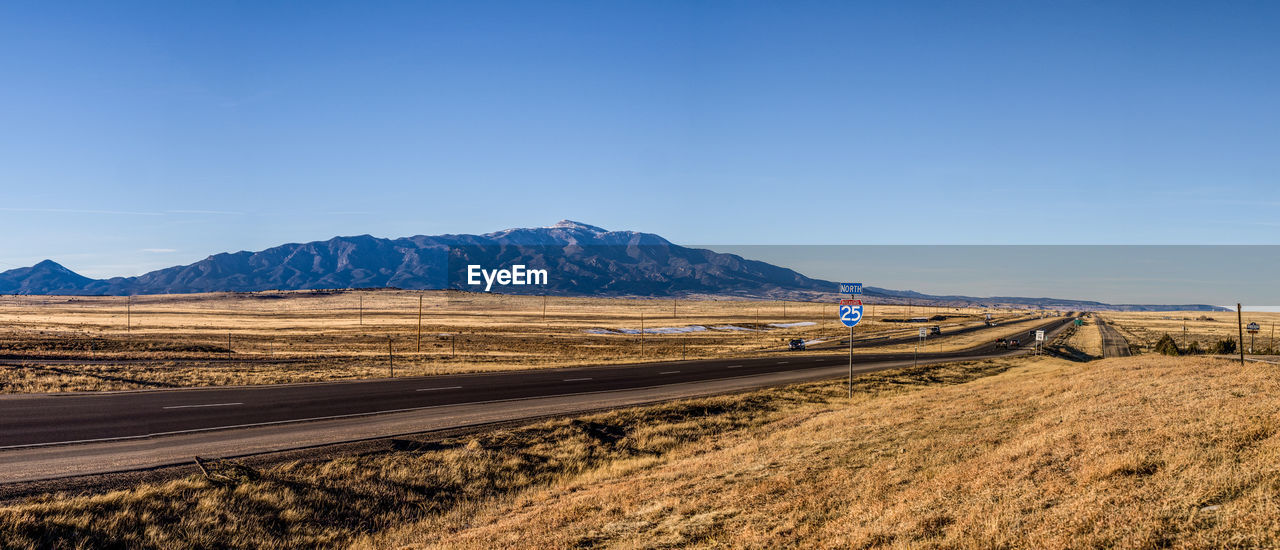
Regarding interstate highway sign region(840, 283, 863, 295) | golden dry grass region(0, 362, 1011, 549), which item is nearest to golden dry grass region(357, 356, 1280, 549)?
golden dry grass region(0, 362, 1011, 549)

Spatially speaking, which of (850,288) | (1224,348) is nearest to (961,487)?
(850,288)

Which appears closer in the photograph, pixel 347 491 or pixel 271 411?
pixel 347 491

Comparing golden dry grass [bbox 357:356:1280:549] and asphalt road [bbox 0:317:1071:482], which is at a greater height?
golden dry grass [bbox 357:356:1280:549]

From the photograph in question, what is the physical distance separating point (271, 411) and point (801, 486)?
1671 cm

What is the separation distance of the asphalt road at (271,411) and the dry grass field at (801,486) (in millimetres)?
2520

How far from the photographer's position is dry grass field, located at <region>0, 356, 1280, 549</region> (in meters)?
7.02

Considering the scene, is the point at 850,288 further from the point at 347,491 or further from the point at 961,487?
the point at 347,491

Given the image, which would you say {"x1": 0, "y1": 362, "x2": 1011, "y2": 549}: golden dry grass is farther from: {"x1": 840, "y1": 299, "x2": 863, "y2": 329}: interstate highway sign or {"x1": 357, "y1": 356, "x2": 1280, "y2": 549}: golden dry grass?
{"x1": 840, "y1": 299, "x2": 863, "y2": 329}: interstate highway sign

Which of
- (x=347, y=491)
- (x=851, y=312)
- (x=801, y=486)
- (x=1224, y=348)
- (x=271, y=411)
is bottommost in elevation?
(x=1224, y=348)

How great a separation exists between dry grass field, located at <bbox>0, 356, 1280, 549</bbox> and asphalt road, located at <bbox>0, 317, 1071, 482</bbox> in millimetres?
2520

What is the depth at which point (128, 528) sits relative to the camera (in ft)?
34.8

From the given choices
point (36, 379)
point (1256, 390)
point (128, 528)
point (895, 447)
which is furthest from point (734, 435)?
point (36, 379)

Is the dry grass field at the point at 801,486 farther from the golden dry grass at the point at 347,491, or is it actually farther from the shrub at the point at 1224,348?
the shrub at the point at 1224,348

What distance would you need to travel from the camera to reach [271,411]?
2005 centimetres
